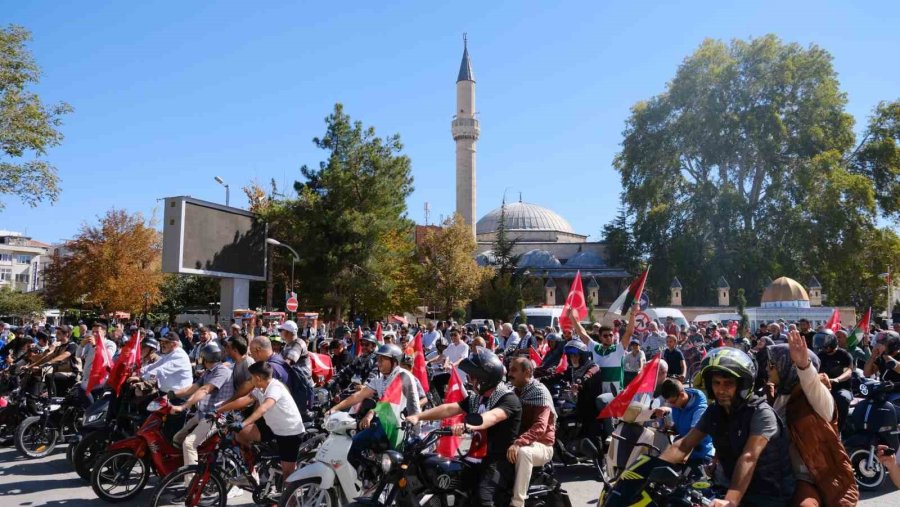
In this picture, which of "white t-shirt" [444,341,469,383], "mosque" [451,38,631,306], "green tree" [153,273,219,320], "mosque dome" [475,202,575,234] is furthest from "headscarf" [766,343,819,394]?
"mosque dome" [475,202,575,234]

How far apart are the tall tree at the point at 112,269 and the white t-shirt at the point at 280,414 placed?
3707cm

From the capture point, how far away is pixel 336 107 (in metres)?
38.0

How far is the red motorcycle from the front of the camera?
6.95 metres

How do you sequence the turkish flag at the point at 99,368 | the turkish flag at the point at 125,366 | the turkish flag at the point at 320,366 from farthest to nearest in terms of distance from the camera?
the turkish flag at the point at 320,366, the turkish flag at the point at 99,368, the turkish flag at the point at 125,366

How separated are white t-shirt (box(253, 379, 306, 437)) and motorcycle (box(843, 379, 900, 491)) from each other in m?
5.92

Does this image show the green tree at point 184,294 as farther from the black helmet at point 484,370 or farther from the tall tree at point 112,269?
the black helmet at point 484,370

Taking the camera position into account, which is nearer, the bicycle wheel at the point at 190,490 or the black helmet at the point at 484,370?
the black helmet at the point at 484,370

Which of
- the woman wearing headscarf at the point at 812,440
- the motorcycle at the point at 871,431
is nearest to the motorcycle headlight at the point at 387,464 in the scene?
the woman wearing headscarf at the point at 812,440

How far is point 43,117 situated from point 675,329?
64.2 feet

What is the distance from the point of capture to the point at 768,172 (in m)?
48.4

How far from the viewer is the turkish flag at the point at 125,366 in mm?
8070

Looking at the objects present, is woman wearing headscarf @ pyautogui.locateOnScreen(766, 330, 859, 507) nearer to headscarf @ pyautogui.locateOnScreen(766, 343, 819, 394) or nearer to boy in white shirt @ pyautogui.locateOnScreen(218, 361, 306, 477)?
headscarf @ pyautogui.locateOnScreen(766, 343, 819, 394)

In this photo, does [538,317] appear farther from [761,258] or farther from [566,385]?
[761,258]

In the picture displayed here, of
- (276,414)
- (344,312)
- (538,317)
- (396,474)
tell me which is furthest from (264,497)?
(344,312)
